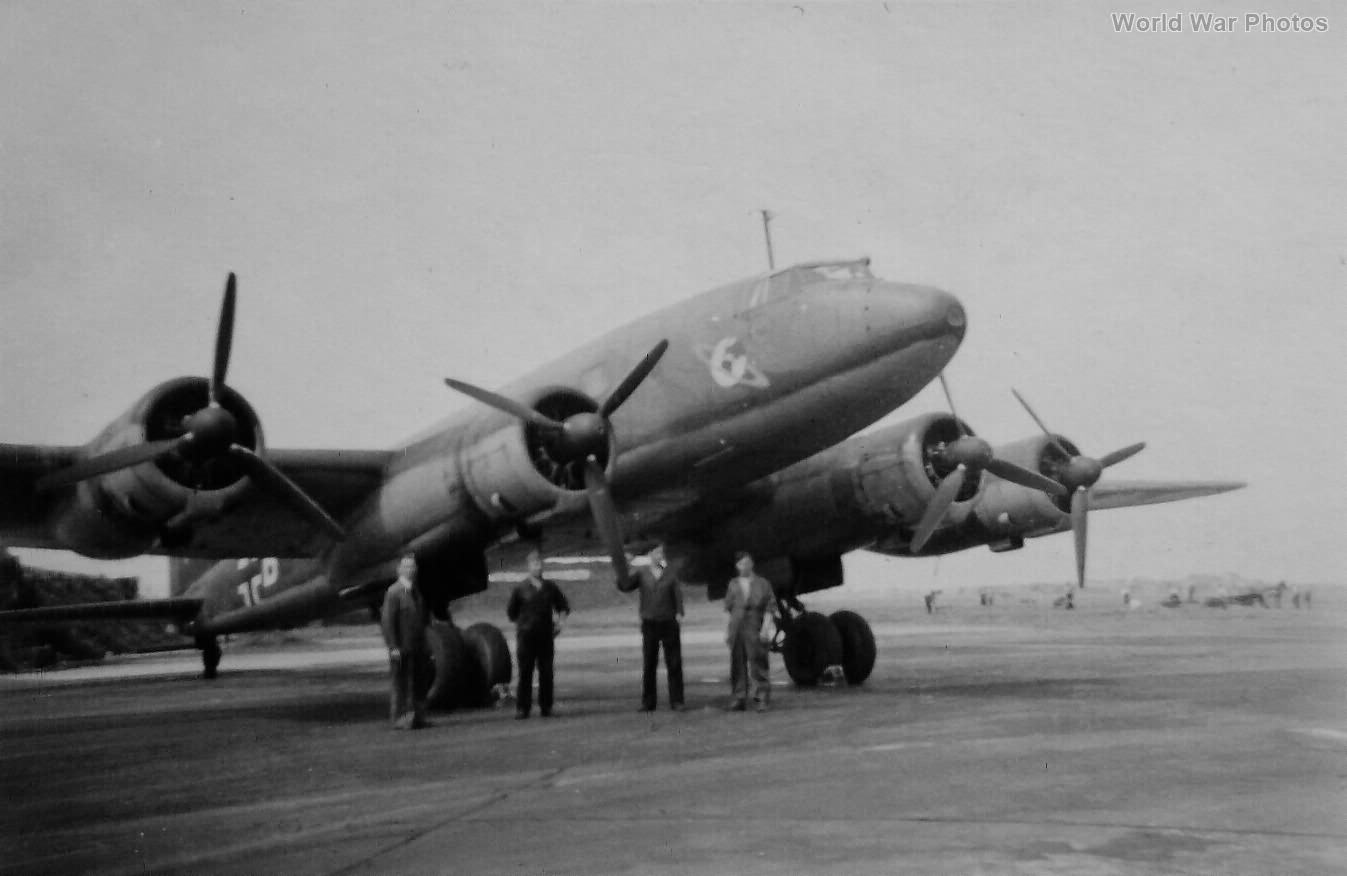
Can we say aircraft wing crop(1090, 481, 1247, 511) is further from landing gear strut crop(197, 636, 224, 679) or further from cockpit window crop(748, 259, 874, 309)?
landing gear strut crop(197, 636, 224, 679)

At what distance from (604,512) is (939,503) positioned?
3881 mm

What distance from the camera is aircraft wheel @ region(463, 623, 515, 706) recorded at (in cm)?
1150

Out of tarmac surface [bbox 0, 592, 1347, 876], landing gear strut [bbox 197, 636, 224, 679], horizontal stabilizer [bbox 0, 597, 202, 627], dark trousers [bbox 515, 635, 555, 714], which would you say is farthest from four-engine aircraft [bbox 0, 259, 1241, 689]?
horizontal stabilizer [bbox 0, 597, 202, 627]

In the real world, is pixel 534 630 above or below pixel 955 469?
below

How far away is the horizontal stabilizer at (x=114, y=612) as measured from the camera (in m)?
16.1

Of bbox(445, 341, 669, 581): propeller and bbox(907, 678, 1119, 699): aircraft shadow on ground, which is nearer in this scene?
bbox(445, 341, 669, 581): propeller

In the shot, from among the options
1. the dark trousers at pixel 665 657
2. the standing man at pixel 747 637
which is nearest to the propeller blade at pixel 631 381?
the standing man at pixel 747 637

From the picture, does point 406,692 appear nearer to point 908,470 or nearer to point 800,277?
point 800,277

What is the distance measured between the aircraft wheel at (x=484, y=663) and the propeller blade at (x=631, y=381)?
263cm

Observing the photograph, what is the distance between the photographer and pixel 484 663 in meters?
11.6

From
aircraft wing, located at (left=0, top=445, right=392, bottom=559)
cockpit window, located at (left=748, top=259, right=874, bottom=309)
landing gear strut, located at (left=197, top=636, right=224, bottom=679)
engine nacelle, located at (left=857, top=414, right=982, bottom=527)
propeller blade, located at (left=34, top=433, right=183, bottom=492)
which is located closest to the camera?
propeller blade, located at (left=34, top=433, right=183, bottom=492)

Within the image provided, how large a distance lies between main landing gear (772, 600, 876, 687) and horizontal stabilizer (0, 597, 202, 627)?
8943 millimetres

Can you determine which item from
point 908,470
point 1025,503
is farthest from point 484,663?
point 1025,503

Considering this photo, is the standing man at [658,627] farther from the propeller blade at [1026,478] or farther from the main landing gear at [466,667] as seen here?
the propeller blade at [1026,478]
